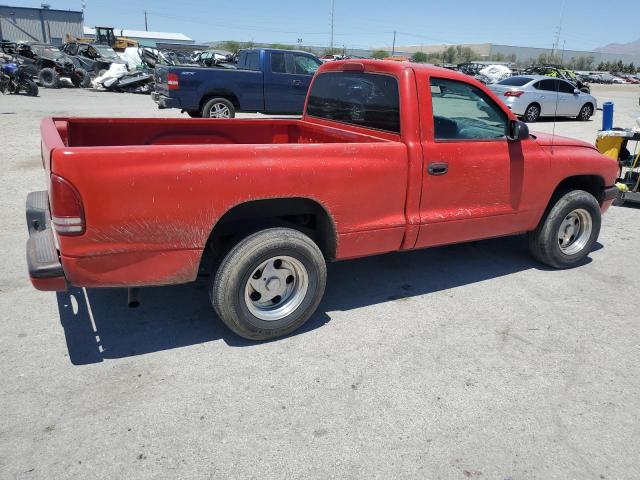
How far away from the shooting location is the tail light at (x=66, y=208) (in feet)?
8.34

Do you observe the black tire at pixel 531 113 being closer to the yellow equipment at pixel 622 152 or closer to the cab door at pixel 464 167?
the yellow equipment at pixel 622 152

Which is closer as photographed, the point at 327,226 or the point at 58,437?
the point at 58,437

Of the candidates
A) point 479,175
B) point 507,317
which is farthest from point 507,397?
point 479,175

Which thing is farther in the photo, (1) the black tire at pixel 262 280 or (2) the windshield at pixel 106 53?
(2) the windshield at pixel 106 53

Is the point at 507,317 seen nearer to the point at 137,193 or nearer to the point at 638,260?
the point at 638,260

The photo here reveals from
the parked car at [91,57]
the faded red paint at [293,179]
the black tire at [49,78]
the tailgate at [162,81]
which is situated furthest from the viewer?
the parked car at [91,57]

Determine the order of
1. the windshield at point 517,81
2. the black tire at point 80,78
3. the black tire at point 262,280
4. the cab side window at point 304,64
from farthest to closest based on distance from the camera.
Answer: the black tire at point 80,78 → the windshield at point 517,81 → the cab side window at point 304,64 → the black tire at point 262,280

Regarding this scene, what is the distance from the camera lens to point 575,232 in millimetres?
4922

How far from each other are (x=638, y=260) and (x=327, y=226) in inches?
148

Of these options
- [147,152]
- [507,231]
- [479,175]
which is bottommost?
[507,231]

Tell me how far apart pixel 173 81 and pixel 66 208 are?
931 cm

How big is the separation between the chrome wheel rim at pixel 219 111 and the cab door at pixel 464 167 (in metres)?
8.67

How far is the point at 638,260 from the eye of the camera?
17.1ft

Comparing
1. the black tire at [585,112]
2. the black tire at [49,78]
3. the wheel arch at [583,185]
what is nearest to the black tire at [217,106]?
the wheel arch at [583,185]
